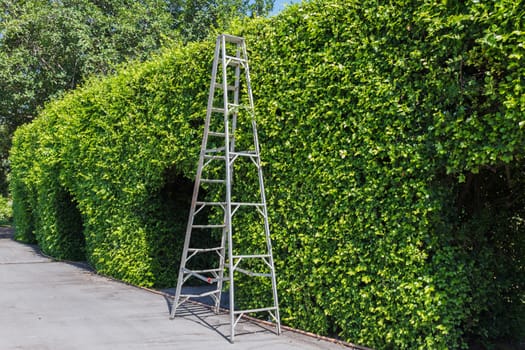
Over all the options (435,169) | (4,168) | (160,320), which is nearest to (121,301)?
(160,320)

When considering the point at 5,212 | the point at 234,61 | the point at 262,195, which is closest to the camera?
the point at 262,195

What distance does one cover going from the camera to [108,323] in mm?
6918

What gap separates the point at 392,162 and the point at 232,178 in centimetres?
277

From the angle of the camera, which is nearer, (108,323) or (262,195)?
(262,195)

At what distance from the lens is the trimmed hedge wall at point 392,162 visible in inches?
178

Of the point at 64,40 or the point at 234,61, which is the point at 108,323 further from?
the point at 64,40

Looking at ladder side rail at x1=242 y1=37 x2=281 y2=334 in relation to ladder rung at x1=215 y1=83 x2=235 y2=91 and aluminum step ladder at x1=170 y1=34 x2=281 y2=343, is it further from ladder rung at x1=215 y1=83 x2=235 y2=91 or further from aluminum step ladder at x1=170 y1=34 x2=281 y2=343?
ladder rung at x1=215 y1=83 x2=235 y2=91

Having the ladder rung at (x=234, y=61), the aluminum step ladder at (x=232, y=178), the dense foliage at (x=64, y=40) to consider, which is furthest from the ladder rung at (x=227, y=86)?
the dense foliage at (x=64, y=40)

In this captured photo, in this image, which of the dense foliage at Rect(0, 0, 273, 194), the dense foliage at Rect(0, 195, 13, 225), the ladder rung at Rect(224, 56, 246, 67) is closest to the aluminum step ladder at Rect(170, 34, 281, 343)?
the ladder rung at Rect(224, 56, 246, 67)

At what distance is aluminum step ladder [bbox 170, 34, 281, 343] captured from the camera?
665 centimetres

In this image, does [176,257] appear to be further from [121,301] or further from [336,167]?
[336,167]

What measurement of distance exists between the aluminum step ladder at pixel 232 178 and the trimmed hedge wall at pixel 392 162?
20cm

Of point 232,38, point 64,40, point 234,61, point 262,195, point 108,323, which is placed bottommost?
point 108,323

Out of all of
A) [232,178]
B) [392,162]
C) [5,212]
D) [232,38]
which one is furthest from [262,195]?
[5,212]
